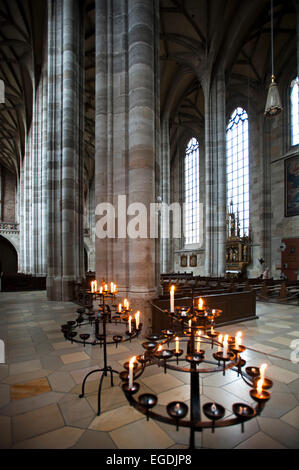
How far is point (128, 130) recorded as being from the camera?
646 cm

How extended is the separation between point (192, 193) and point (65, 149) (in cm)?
1912

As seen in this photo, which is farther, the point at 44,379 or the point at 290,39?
the point at 290,39

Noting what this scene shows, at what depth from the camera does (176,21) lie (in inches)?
662

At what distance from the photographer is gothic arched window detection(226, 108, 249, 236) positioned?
2158 cm

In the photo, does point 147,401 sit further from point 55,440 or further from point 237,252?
point 237,252

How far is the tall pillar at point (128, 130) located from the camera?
6.12m

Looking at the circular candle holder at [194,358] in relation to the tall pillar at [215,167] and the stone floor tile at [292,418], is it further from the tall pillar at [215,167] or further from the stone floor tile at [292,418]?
the tall pillar at [215,167]

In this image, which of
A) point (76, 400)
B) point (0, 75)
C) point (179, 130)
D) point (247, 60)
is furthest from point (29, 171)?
point (76, 400)

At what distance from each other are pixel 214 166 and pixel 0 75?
825 inches

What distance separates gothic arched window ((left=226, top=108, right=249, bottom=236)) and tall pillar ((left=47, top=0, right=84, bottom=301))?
14.8 m

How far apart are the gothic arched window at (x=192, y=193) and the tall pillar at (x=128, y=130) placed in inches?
841

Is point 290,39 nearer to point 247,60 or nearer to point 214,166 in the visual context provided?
point 247,60

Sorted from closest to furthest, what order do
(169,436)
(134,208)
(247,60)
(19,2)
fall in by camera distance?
1. (169,436)
2. (134,208)
3. (19,2)
4. (247,60)

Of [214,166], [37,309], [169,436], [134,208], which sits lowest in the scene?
[37,309]
